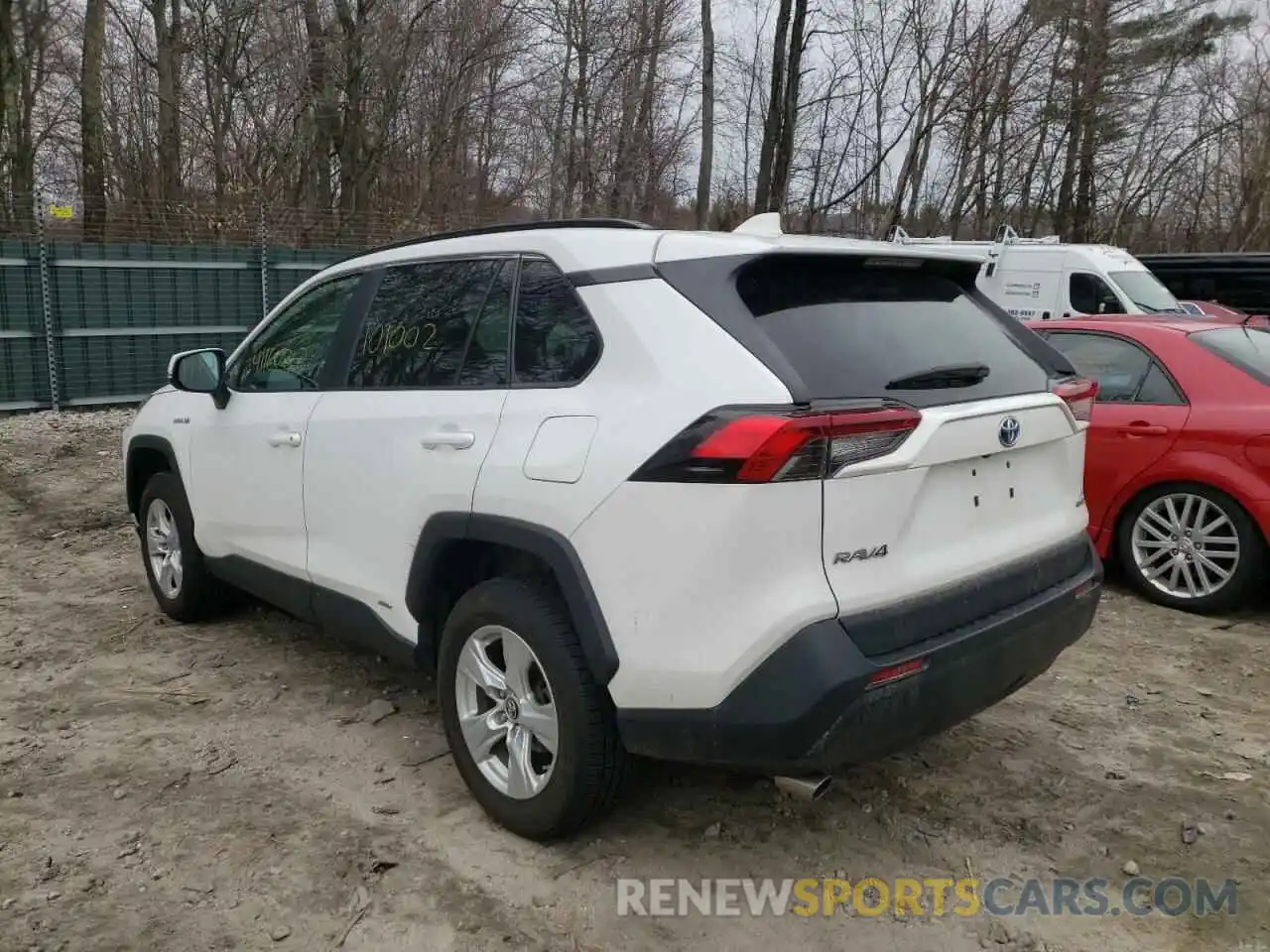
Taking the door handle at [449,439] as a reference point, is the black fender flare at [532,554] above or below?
below

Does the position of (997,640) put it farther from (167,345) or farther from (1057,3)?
(1057,3)

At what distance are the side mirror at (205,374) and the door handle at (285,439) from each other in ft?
1.77

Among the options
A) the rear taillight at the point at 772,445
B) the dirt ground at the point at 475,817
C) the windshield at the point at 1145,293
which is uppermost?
the windshield at the point at 1145,293

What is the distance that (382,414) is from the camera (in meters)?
3.41

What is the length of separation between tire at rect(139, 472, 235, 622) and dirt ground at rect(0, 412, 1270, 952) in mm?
265

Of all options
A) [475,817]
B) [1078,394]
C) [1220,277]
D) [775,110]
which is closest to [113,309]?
[475,817]

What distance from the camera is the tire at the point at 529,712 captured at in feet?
8.97

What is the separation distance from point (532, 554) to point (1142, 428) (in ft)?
12.7

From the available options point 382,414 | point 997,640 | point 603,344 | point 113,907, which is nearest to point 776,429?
point 603,344

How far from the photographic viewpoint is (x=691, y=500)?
2.42m

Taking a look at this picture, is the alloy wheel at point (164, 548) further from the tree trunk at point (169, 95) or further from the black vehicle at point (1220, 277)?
the black vehicle at point (1220, 277)

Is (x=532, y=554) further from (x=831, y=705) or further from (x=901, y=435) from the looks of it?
(x=901, y=435)

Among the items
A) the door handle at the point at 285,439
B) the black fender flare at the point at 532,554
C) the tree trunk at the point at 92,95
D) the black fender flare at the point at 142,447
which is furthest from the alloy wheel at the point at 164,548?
the tree trunk at the point at 92,95

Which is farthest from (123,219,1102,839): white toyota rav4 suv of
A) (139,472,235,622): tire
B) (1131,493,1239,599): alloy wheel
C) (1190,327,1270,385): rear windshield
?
(1190,327,1270,385): rear windshield
